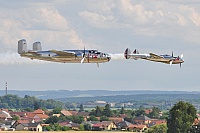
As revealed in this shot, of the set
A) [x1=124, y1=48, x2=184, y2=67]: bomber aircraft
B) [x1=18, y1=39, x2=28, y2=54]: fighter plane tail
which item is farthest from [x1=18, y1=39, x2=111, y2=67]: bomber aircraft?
[x1=124, y1=48, x2=184, y2=67]: bomber aircraft

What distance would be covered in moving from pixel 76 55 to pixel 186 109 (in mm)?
50562

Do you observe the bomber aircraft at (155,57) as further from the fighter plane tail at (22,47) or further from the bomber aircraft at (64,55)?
the fighter plane tail at (22,47)

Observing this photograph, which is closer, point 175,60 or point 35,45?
point 35,45

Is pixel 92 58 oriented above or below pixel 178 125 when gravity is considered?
above

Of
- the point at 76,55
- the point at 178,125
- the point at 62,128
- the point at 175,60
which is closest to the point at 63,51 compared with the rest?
the point at 76,55

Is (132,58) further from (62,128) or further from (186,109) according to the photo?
(62,128)

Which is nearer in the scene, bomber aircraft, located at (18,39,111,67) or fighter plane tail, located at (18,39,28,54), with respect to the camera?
bomber aircraft, located at (18,39,111,67)

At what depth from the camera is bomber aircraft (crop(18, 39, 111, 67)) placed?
8494 cm

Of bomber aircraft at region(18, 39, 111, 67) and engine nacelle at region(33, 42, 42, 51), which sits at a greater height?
engine nacelle at region(33, 42, 42, 51)

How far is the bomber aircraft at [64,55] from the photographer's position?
8494 cm

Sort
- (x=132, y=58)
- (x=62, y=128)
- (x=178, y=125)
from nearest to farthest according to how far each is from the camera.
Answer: (x=132, y=58) < (x=178, y=125) < (x=62, y=128)

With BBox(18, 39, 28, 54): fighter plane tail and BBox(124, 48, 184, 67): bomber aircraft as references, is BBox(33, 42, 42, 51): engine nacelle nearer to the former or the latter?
BBox(18, 39, 28, 54): fighter plane tail

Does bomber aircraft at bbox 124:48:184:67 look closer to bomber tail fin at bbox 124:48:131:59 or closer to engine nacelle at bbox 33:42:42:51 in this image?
bomber tail fin at bbox 124:48:131:59

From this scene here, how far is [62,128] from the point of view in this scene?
193625 mm
